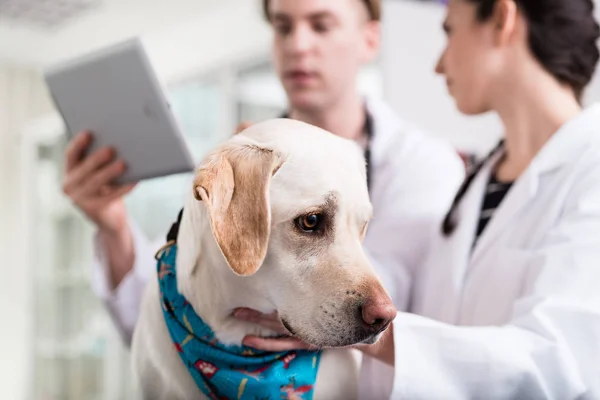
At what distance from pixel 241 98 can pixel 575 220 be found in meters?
0.49

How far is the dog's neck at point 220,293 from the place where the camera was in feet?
1.23

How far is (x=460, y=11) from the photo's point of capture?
1.60 ft

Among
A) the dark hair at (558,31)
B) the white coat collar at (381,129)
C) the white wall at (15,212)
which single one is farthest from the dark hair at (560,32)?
the white wall at (15,212)

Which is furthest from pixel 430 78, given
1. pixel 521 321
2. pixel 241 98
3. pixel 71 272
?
pixel 71 272

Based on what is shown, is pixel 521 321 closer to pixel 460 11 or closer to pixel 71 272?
pixel 460 11

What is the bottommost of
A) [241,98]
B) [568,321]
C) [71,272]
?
[71,272]

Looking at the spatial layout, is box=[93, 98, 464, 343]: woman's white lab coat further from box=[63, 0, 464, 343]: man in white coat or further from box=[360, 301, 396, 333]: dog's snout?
box=[360, 301, 396, 333]: dog's snout

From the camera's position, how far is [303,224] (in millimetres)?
358

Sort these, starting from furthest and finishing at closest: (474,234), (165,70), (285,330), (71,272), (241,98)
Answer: (71,272), (165,70), (241,98), (474,234), (285,330)

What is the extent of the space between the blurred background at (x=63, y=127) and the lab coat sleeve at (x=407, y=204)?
10 centimetres

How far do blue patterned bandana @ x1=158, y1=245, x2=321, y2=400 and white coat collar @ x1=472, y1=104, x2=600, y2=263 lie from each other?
7.1 inches

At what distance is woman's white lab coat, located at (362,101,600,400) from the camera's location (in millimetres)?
403

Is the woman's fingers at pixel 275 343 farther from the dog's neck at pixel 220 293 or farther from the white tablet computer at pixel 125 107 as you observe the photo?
the white tablet computer at pixel 125 107

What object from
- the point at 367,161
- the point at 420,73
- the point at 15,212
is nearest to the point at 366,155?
the point at 367,161
